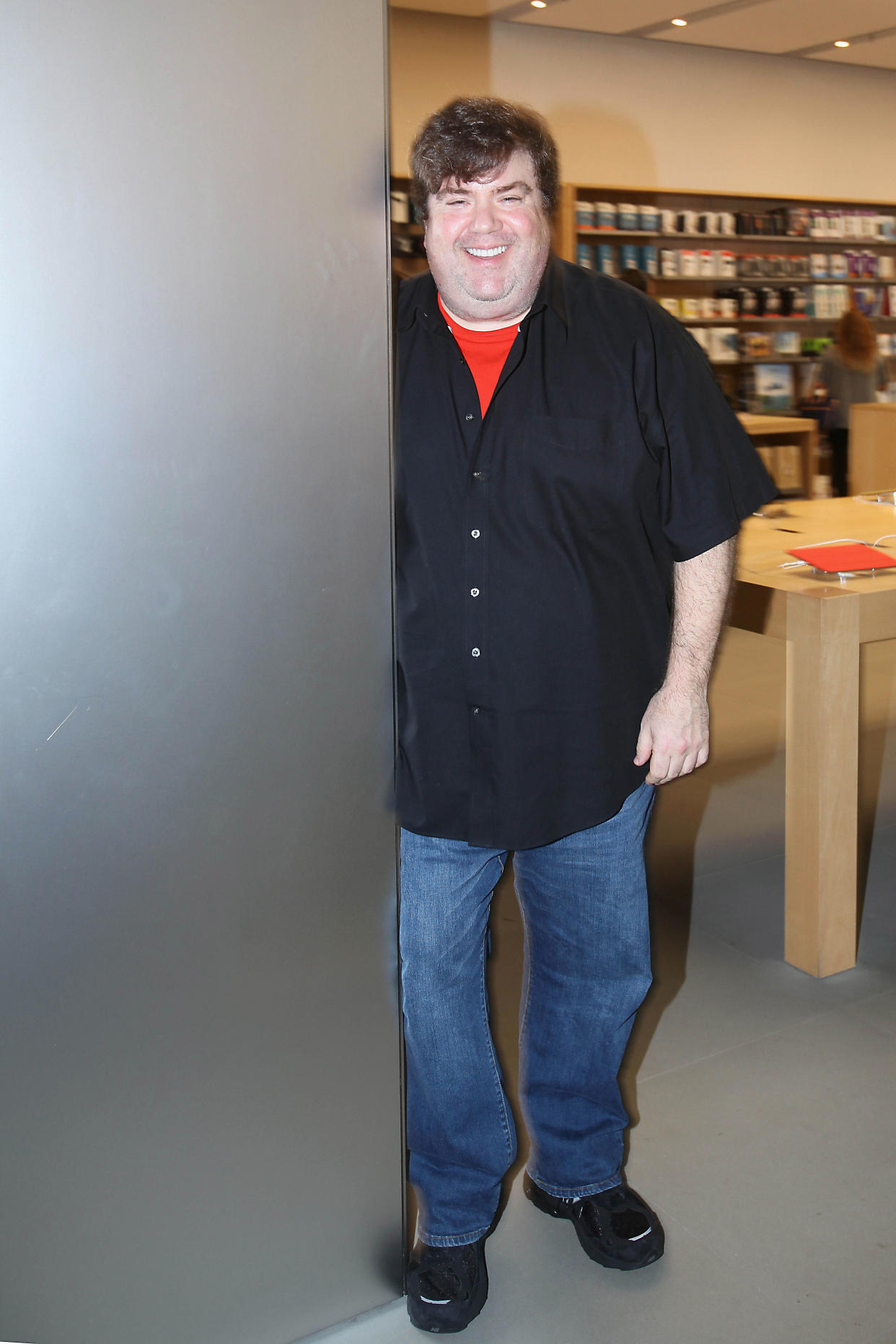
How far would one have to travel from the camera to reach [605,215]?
282 inches

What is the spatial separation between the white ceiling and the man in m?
5.88

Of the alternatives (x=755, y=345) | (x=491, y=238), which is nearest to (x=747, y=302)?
(x=755, y=345)

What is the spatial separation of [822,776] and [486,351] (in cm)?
132

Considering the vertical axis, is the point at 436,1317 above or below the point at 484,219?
below

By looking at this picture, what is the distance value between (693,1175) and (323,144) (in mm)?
1526

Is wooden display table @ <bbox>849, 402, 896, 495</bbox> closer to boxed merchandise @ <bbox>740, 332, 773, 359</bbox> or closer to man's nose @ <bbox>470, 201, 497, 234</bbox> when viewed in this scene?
boxed merchandise @ <bbox>740, 332, 773, 359</bbox>

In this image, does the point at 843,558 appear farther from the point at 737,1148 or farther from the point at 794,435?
the point at 794,435

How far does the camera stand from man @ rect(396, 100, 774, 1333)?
1379 millimetres

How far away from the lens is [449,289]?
1.38 metres

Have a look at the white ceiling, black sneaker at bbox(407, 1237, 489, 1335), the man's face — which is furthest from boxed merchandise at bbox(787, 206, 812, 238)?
black sneaker at bbox(407, 1237, 489, 1335)

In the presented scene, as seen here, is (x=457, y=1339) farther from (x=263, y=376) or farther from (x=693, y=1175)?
(x=263, y=376)

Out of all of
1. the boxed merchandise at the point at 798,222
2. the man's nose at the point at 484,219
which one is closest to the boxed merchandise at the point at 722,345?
the boxed merchandise at the point at 798,222

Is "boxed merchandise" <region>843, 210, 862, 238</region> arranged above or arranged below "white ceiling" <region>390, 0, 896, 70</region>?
below

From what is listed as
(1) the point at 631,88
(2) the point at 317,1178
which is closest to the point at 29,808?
(2) the point at 317,1178
